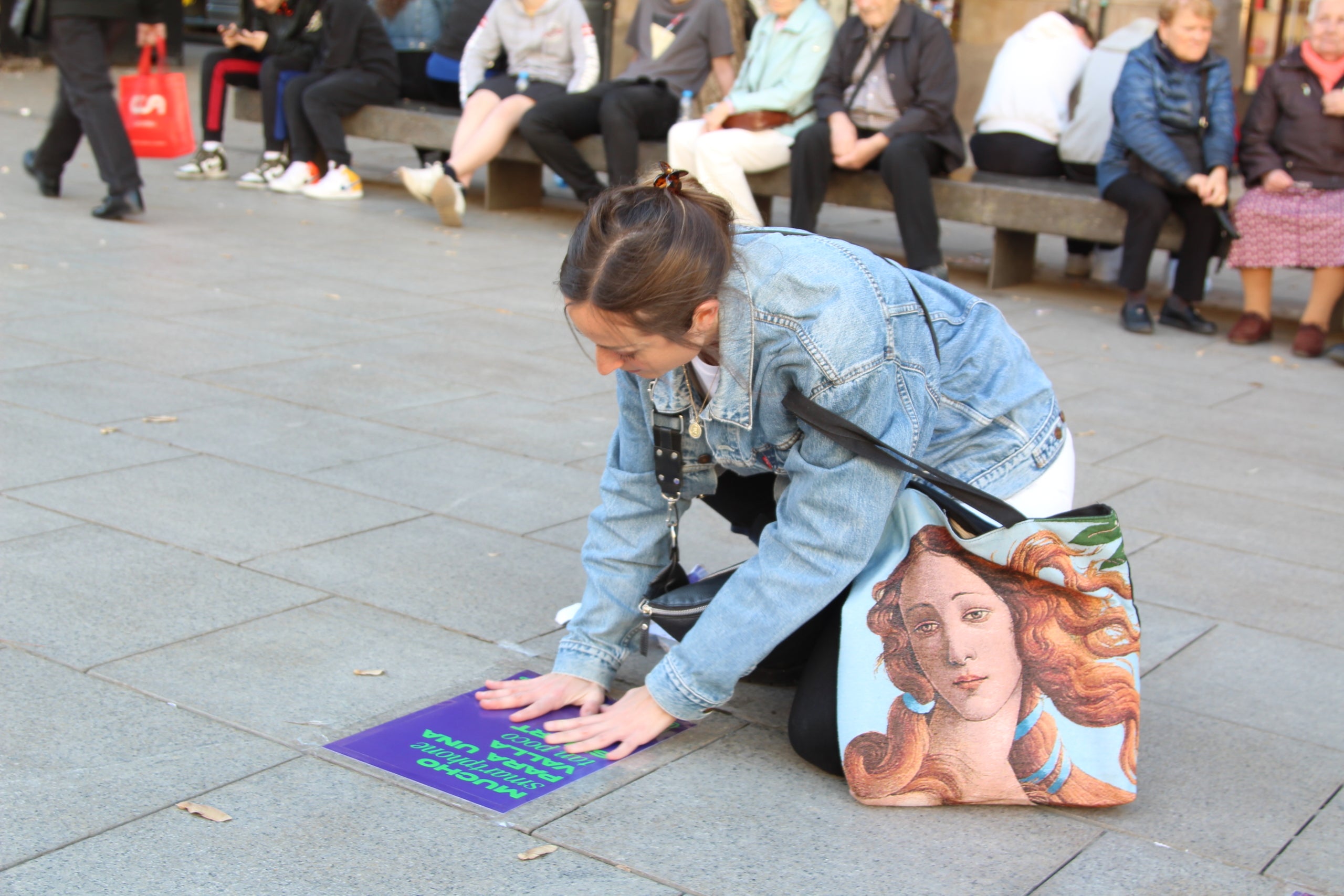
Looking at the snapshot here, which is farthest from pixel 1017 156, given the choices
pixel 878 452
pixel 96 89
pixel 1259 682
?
pixel 878 452

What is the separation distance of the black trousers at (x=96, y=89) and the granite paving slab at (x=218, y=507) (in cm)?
429

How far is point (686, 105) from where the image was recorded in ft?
28.6

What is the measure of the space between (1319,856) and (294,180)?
8349mm

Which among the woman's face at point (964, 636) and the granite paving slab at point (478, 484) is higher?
the woman's face at point (964, 636)

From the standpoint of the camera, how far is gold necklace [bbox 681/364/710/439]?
249 centimetres

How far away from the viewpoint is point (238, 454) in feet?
13.9

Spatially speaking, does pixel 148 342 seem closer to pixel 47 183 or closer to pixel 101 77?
pixel 101 77

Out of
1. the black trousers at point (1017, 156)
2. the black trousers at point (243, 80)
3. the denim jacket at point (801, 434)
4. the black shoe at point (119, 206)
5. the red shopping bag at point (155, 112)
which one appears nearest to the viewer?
the denim jacket at point (801, 434)

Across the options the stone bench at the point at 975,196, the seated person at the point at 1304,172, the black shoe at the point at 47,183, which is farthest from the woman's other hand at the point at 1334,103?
the black shoe at the point at 47,183

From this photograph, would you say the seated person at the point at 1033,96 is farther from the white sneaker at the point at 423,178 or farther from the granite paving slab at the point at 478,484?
the granite paving slab at the point at 478,484

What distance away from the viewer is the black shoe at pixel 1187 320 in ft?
23.2

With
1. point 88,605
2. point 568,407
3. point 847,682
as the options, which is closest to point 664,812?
point 847,682

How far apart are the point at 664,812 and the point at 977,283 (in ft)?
20.3

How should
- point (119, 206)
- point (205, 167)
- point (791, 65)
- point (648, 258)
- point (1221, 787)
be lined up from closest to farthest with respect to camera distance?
point (648, 258), point (1221, 787), point (791, 65), point (119, 206), point (205, 167)
